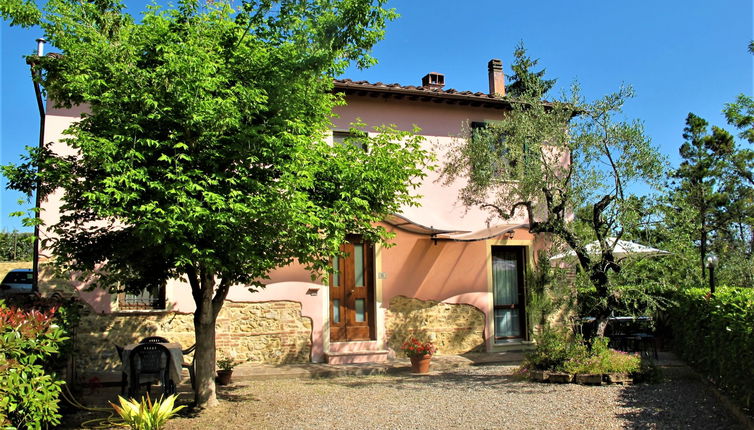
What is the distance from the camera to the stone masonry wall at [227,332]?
9711mm

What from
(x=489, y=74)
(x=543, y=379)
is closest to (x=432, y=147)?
(x=489, y=74)

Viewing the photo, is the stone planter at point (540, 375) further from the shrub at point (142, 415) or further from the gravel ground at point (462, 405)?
the shrub at point (142, 415)

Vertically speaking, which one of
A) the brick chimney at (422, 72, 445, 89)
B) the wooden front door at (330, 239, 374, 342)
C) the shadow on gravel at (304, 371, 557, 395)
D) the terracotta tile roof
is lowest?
the shadow on gravel at (304, 371, 557, 395)

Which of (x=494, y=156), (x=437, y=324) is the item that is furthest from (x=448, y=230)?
(x=437, y=324)

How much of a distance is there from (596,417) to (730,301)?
240 centimetres

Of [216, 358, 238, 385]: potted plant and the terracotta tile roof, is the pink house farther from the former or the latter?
[216, 358, 238, 385]: potted plant

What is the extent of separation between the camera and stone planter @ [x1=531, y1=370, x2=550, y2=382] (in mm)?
8750

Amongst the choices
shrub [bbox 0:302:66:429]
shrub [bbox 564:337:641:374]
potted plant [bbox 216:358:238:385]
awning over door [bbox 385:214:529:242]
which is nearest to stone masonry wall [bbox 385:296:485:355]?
awning over door [bbox 385:214:529:242]

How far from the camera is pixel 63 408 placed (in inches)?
265

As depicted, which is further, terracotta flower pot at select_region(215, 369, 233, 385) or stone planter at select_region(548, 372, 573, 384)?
terracotta flower pot at select_region(215, 369, 233, 385)

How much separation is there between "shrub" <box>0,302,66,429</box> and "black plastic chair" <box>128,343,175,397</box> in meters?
1.57

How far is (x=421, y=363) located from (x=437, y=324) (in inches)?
80.2

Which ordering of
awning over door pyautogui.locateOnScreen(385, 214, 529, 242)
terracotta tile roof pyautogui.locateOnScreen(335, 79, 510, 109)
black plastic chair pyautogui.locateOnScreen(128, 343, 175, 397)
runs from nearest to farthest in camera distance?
black plastic chair pyautogui.locateOnScreen(128, 343, 175, 397)
awning over door pyautogui.locateOnScreen(385, 214, 529, 242)
terracotta tile roof pyautogui.locateOnScreen(335, 79, 510, 109)

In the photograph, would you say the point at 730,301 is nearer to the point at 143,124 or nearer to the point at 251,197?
the point at 251,197
